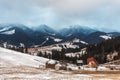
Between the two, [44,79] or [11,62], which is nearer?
[44,79]

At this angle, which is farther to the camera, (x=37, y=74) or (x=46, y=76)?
(x=37, y=74)

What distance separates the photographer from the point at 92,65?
590 ft

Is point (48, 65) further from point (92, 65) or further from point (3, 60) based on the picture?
point (92, 65)

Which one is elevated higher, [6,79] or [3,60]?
[3,60]

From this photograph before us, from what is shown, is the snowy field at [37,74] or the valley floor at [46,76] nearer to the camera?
the valley floor at [46,76]

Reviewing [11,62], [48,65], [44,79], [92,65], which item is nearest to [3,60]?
[11,62]

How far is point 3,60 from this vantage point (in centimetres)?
14025

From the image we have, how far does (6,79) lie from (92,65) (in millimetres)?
127660

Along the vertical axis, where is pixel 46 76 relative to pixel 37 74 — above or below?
below

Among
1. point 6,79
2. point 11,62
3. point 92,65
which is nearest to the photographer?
point 6,79

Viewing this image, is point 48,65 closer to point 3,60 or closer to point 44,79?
point 3,60

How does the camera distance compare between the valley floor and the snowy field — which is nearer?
the valley floor

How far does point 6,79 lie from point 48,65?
8987 cm

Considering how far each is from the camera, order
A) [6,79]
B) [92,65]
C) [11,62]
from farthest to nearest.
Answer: [92,65], [11,62], [6,79]
